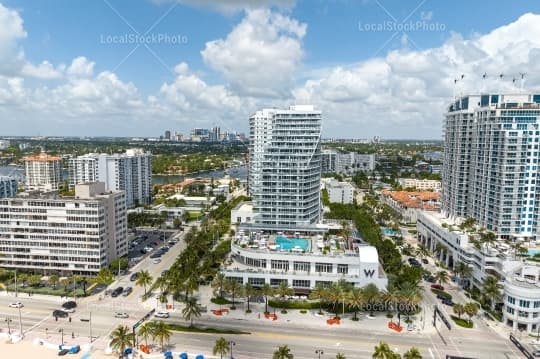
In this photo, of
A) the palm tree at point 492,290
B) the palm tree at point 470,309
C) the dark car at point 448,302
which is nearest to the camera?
the palm tree at point 470,309

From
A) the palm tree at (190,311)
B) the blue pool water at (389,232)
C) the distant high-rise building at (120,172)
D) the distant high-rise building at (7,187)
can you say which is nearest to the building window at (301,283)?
the palm tree at (190,311)

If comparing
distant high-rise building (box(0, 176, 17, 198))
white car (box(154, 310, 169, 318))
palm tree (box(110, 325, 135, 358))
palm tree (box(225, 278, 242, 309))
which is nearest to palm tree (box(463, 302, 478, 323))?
palm tree (box(225, 278, 242, 309))

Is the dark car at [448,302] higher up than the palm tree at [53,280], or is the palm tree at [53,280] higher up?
the palm tree at [53,280]

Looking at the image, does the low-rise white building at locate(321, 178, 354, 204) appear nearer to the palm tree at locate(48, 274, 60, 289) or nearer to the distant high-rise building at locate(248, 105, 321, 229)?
the distant high-rise building at locate(248, 105, 321, 229)

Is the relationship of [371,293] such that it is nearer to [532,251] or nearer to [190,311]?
[190,311]

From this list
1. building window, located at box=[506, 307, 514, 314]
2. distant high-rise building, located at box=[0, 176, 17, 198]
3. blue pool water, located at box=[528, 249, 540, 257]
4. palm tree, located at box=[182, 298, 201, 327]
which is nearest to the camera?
palm tree, located at box=[182, 298, 201, 327]

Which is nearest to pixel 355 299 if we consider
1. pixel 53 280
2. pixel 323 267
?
pixel 323 267

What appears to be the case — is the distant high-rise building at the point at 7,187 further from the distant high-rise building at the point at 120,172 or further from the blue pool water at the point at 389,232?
the blue pool water at the point at 389,232
